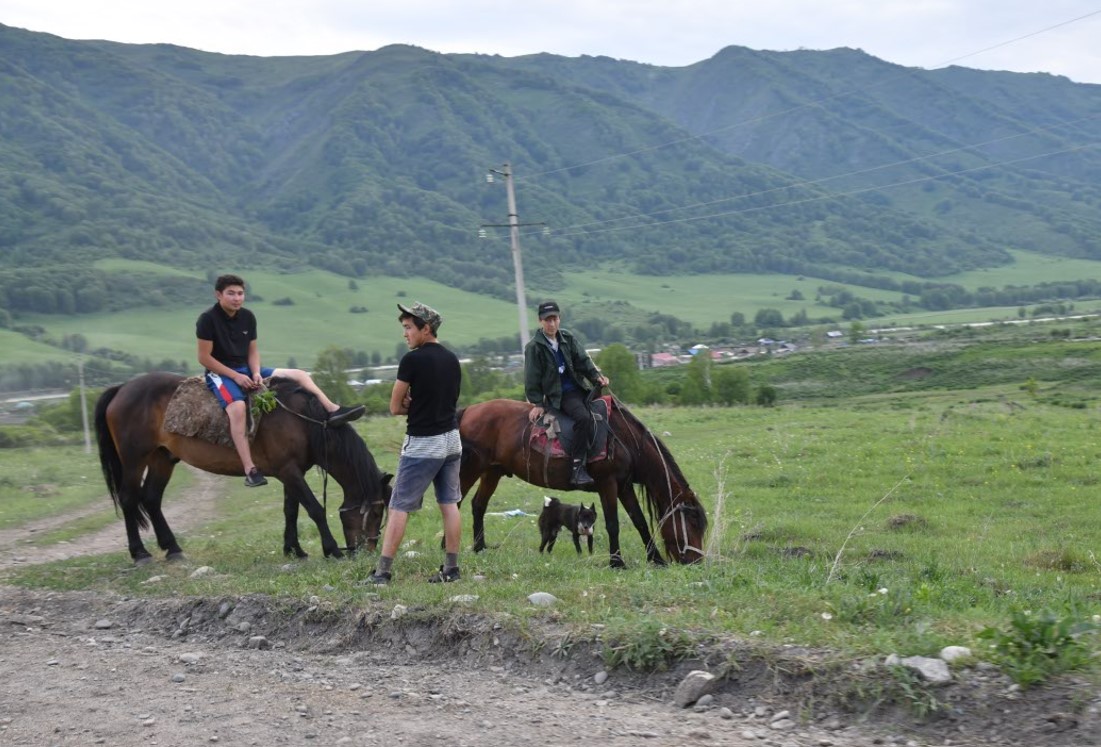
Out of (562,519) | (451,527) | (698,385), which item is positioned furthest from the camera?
(698,385)

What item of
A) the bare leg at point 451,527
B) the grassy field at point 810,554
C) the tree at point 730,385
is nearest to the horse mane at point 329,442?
the grassy field at point 810,554

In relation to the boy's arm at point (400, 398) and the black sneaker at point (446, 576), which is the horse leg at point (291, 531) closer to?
the black sneaker at point (446, 576)

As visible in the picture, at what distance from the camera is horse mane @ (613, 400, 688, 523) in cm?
1211

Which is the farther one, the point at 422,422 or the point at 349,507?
the point at 349,507

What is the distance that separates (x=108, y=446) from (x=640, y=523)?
6352mm

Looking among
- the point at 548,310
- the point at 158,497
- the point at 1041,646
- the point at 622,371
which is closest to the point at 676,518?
the point at 548,310

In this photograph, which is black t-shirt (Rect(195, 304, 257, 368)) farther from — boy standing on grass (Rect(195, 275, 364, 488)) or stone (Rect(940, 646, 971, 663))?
stone (Rect(940, 646, 971, 663))

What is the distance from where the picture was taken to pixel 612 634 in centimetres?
748

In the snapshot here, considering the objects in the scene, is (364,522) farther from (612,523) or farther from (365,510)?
(612,523)

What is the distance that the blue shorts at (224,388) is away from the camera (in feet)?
39.2

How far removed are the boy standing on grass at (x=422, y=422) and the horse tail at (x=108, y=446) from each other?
16.1 feet

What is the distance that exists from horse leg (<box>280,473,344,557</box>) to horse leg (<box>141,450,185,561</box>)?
5.93 ft

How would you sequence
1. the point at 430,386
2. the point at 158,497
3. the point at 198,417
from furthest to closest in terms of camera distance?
the point at 158,497, the point at 198,417, the point at 430,386

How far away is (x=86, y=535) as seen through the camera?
1772cm
